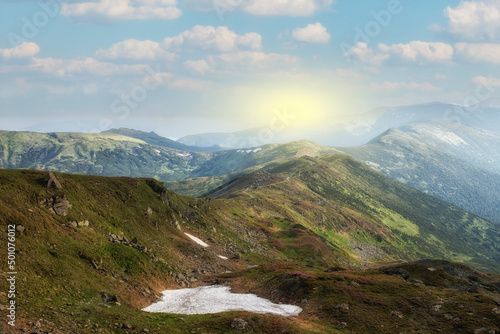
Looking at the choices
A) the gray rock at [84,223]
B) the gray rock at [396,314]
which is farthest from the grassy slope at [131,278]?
the gray rock at [84,223]

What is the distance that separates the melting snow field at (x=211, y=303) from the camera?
149 feet

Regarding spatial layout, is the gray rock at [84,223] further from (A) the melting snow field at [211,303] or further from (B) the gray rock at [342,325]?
(B) the gray rock at [342,325]

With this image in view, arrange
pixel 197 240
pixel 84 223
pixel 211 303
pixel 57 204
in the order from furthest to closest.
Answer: pixel 197 240 < pixel 84 223 < pixel 57 204 < pixel 211 303

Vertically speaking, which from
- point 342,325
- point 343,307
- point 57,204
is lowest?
point 342,325

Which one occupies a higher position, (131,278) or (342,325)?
(131,278)

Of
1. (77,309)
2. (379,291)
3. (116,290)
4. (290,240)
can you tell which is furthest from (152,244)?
(290,240)

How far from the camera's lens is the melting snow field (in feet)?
149

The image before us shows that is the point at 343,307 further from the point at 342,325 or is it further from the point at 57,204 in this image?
the point at 57,204

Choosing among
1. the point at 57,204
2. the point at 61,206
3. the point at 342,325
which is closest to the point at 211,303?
the point at 342,325

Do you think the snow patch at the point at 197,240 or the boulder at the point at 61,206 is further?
the snow patch at the point at 197,240

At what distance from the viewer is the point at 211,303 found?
4903cm

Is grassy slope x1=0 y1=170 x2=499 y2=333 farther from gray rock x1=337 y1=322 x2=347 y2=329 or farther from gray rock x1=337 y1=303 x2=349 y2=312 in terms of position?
gray rock x1=337 y1=303 x2=349 y2=312

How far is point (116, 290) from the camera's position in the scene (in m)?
42.9

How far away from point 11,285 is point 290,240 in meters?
112
